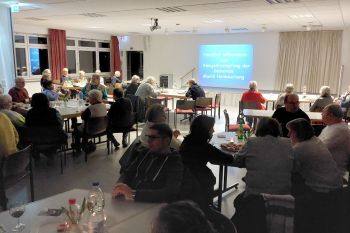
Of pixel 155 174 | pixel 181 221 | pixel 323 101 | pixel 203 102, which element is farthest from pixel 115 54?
pixel 181 221

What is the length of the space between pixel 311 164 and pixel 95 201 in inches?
70.5

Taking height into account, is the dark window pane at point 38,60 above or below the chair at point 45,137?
above

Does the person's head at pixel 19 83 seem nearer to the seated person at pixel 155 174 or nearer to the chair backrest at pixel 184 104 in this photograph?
the chair backrest at pixel 184 104

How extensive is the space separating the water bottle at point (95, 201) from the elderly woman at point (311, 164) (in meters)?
1.69

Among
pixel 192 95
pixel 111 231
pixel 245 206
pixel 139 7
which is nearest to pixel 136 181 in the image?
pixel 111 231

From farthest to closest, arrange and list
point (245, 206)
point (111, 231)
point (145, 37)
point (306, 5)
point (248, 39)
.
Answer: point (145, 37) < point (248, 39) < point (306, 5) < point (245, 206) < point (111, 231)

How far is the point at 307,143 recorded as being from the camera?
2.72 m

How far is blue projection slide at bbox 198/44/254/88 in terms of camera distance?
11595 mm

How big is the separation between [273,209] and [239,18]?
259 inches

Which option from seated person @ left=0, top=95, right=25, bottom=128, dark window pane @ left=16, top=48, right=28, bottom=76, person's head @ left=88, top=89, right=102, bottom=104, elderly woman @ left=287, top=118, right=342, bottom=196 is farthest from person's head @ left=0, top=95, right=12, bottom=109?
dark window pane @ left=16, top=48, right=28, bottom=76

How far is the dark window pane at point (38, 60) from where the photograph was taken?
11211 millimetres

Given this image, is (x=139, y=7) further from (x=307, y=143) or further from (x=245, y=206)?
(x=245, y=206)

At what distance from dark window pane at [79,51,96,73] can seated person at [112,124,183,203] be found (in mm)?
11658

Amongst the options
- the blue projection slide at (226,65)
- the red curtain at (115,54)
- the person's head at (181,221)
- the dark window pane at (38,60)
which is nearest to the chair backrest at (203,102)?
the blue projection slide at (226,65)
